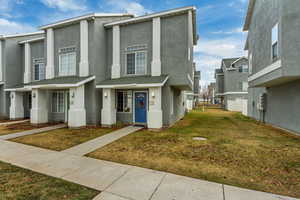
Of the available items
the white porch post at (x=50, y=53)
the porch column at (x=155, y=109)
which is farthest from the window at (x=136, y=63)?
the white porch post at (x=50, y=53)

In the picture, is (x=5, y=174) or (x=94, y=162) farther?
(x=94, y=162)

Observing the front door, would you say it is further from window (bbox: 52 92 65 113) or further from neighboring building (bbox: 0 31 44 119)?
neighboring building (bbox: 0 31 44 119)

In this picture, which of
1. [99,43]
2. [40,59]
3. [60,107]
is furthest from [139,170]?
[40,59]

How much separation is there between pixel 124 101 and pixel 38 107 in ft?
22.2

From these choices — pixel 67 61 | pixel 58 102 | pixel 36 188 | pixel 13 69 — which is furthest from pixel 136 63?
pixel 13 69

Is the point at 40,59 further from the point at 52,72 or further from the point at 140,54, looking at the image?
the point at 140,54

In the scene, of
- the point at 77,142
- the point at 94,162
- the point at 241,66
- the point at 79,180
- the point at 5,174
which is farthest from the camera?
the point at 241,66

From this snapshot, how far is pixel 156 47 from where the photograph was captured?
33.5 feet

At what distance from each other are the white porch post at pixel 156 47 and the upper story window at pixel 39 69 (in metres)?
11.5

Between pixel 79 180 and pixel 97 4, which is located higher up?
pixel 97 4

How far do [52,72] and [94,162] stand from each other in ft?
35.5

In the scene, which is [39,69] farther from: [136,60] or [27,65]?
[136,60]

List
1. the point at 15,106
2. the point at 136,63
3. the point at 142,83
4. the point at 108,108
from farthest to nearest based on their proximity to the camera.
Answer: the point at 15,106 < the point at 136,63 < the point at 108,108 < the point at 142,83

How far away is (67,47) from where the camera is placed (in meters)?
11.6
